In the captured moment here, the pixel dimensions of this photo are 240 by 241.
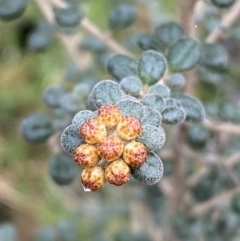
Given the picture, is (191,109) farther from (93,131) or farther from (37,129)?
(37,129)

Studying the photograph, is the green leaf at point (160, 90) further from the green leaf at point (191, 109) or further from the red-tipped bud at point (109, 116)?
the red-tipped bud at point (109, 116)

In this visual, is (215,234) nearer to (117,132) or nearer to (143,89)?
(143,89)

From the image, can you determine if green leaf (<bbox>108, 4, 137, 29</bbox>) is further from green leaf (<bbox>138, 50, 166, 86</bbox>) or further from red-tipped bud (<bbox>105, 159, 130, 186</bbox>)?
red-tipped bud (<bbox>105, 159, 130, 186</bbox>)

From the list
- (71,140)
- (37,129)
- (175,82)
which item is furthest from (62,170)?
(71,140)

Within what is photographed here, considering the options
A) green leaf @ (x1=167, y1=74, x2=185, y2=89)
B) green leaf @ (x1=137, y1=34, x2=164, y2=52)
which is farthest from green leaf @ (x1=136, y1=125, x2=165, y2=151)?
green leaf @ (x1=137, y1=34, x2=164, y2=52)

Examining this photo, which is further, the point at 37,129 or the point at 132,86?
the point at 37,129
